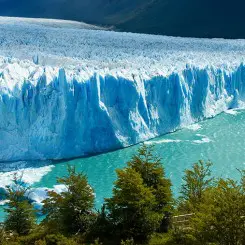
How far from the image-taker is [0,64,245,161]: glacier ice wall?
1498 cm

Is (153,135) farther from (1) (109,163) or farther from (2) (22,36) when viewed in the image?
(2) (22,36)

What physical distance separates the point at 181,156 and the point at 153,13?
2960 centimetres

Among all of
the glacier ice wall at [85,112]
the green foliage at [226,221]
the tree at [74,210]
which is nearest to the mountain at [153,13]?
the glacier ice wall at [85,112]

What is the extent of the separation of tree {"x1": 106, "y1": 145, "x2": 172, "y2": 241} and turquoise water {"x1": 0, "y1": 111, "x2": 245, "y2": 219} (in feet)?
13.1

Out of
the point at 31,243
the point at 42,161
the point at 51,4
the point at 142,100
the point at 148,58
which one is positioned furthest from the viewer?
the point at 51,4

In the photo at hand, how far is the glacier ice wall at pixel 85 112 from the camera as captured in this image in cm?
1498

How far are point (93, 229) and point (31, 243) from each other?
1.13 metres

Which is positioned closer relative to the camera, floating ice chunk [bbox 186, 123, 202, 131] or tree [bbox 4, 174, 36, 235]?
tree [bbox 4, 174, 36, 235]

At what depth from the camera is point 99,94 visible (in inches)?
635

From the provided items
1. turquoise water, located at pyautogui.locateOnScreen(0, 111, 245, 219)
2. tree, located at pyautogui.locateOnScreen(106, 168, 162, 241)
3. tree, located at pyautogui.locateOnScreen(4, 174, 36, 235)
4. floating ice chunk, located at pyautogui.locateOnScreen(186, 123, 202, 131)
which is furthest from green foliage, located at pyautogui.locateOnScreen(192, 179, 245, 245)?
floating ice chunk, located at pyautogui.locateOnScreen(186, 123, 202, 131)

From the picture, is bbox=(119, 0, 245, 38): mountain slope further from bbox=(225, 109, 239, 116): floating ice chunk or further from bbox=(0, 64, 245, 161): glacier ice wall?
bbox=(0, 64, 245, 161): glacier ice wall

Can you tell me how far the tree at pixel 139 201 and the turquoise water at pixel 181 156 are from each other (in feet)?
13.1

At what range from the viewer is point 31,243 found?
7.56 m

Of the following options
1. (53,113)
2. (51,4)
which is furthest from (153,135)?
(51,4)
